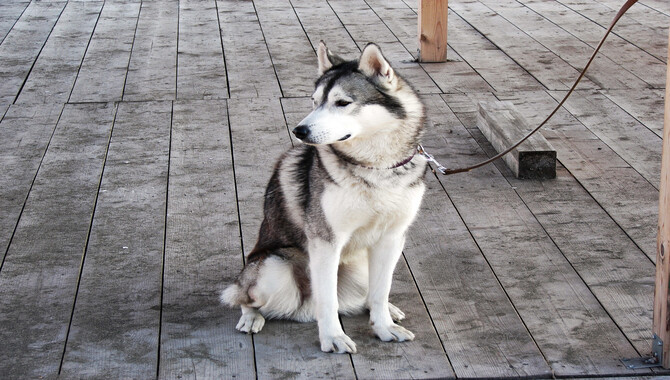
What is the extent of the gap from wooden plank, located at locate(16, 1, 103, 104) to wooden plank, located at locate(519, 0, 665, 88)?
12.7 ft

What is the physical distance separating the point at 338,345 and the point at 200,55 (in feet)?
15.0

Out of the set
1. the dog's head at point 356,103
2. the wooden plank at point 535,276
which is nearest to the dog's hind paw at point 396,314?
the wooden plank at point 535,276

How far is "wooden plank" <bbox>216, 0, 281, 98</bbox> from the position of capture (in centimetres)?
626

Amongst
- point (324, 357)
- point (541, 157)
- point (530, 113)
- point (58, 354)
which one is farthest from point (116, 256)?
point (530, 113)

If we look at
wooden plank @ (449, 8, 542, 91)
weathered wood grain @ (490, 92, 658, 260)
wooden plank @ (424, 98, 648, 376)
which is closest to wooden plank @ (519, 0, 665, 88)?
wooden plank @ (449, 8, 542, 91)

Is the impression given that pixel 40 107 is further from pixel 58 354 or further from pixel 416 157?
pixel 416 157

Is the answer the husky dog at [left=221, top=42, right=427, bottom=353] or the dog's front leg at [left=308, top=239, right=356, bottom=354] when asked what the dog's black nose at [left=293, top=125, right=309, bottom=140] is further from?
the dog's front leg at [left=308, top=239, right=356, bottom=354]

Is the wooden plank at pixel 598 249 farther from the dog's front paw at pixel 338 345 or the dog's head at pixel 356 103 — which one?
the dog's head at pixel 356 103

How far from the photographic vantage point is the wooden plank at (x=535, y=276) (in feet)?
9.75

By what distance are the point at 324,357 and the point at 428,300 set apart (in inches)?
23.9

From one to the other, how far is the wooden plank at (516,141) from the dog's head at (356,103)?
183 centimetres

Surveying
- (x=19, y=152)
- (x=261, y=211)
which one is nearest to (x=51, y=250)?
(x=261, y=211)

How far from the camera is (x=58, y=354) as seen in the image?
2986mm

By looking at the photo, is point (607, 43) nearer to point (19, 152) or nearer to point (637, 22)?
point (637, 22)
